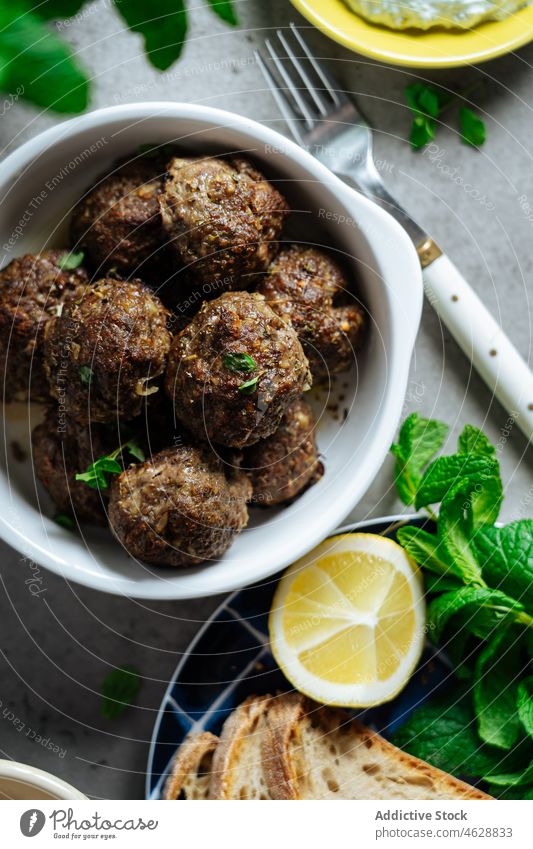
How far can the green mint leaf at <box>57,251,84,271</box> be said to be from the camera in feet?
6.23

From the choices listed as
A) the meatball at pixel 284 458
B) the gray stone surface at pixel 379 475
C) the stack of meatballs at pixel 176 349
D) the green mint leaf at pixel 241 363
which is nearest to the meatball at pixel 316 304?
the stack of meatballs at pixel 176 349

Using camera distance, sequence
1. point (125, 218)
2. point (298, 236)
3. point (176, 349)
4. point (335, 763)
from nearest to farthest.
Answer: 1. point (176, 349)
2. point (125, 218)
3. point (298, 236)
4. point (335, 763)

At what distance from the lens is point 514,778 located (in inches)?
81.2

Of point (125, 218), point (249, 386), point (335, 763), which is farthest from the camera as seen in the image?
point (335, 763)

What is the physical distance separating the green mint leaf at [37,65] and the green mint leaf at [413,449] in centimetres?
123

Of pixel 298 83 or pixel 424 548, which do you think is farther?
pixel 298 83

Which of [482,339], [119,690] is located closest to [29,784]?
[119,690]

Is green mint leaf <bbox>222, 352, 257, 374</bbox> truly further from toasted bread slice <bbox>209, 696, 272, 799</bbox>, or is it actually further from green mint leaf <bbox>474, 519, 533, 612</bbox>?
toasted bread slice <bbox>209, 696, 272, 799</bbox>

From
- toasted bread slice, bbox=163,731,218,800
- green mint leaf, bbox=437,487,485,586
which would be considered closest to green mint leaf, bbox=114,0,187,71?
green mint leaf, bbox=437,487,485,586

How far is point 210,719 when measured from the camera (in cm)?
217

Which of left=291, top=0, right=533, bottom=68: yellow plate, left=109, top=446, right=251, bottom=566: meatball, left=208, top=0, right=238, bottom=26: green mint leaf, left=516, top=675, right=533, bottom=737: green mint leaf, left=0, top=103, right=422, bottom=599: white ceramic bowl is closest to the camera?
left=109, top=446, right=251, bottom=566: meatball

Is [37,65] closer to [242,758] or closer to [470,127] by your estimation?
[470,127]

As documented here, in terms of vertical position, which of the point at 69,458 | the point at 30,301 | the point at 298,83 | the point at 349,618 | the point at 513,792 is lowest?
the point at 513,792

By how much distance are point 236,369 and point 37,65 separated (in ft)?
3.08
